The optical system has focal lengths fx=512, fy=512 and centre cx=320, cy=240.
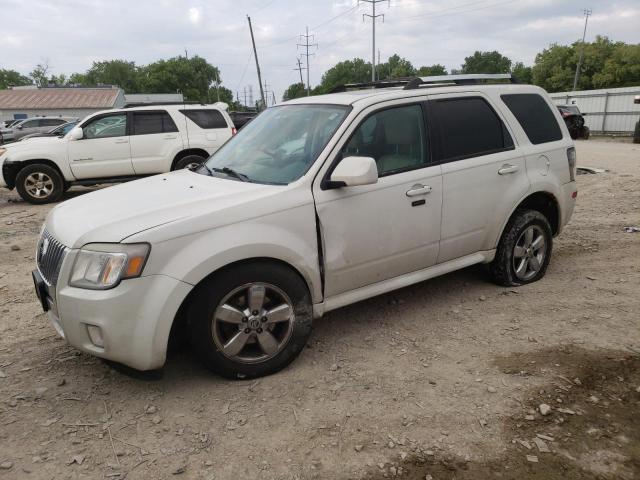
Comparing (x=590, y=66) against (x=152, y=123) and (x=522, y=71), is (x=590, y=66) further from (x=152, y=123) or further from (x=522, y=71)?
(x=152, y=123)

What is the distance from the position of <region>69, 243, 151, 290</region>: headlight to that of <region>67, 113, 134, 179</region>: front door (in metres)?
7.94

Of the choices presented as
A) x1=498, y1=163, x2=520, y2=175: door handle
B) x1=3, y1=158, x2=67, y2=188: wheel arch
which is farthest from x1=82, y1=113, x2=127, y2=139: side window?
x1=498, y1=163, x2=520, y2=175: door handle

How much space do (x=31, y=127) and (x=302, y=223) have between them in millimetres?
27824

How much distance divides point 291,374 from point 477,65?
12195 centimetres

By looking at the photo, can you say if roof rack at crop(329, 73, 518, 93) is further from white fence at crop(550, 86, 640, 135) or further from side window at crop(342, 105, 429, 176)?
white fence at crop(550, 86, 640, 135)

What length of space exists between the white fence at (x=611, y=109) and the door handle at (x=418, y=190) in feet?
90.1

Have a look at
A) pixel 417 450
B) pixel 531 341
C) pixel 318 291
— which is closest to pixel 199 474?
pixel 417 450

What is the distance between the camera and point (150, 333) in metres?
2.83

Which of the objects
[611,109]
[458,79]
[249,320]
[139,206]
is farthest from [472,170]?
[611,109]

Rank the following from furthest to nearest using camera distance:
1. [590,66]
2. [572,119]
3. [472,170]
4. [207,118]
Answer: [590,66], [572,119], [207,118], [472,170]

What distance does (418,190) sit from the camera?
3.71 m

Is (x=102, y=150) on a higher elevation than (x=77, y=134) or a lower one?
lower

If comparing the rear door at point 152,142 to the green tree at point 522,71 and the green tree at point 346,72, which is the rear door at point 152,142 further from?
the green tree at point 346,72

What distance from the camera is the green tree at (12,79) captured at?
12006cm
